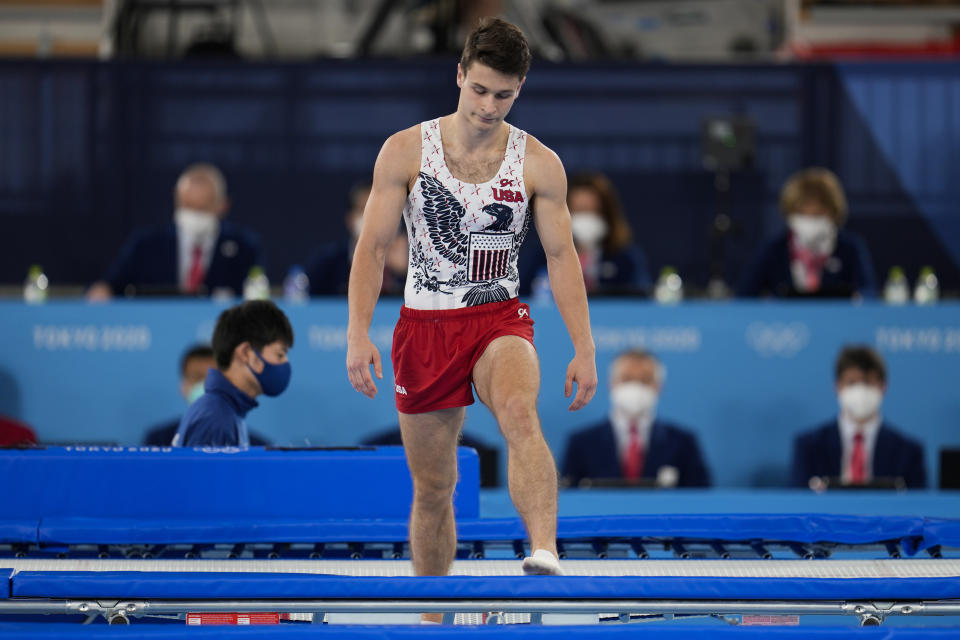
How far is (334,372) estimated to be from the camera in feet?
21.3

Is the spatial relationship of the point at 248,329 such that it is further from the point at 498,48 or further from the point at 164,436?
the point at 164,436

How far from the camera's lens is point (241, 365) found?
4.15 metres

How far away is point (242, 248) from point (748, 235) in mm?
3490

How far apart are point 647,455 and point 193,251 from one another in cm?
285

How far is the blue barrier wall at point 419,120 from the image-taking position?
8.66 meters

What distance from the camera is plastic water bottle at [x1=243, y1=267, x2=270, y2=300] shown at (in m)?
6.82

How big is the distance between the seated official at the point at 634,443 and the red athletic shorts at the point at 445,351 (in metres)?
2.81

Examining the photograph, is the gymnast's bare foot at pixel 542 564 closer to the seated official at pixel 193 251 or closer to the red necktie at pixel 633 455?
the red necktie at pixel 633 455

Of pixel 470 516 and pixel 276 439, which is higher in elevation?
pixel 276 439

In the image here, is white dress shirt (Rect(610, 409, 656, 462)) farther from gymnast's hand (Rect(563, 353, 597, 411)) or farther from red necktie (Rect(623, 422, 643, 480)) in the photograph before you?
gymnast's hand (Rect(563, 353, 597, 411))

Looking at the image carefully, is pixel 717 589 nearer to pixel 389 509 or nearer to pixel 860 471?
pixel 389 509

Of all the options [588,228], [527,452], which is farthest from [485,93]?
[588,228]

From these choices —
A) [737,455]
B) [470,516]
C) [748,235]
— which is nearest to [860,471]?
[737,455]

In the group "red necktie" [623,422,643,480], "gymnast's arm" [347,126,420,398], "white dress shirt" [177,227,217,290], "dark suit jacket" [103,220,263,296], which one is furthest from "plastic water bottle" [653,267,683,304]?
"gymnast's arm" [347,126,420,398]
